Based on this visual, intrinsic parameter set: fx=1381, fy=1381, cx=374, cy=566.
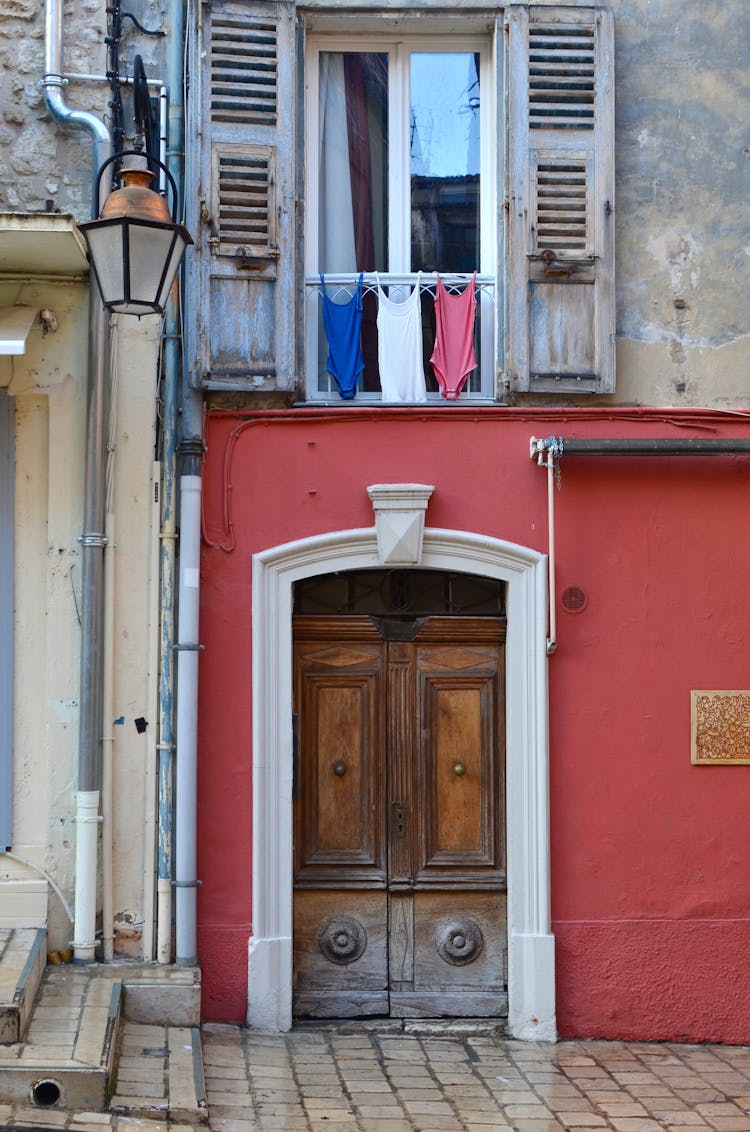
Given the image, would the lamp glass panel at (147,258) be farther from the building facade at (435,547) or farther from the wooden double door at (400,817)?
the wooden double door at (400,817)

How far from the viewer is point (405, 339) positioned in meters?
8.00

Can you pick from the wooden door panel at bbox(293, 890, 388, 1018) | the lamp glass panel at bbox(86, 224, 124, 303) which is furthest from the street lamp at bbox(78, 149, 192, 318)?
the wooden door panel at bbox(293, 890, 388, 1018)

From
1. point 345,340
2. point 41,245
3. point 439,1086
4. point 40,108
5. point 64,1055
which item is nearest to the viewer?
point 64,1055

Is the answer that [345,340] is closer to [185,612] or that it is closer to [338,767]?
[185,612]

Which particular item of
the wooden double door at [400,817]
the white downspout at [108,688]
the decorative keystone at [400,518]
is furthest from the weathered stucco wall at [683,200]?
the white downspout at [108,688]

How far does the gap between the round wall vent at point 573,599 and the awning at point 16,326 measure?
128 inches

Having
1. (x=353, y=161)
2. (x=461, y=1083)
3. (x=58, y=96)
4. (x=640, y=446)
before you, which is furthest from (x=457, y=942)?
(x=58, y=96)

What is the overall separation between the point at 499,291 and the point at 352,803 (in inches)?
121

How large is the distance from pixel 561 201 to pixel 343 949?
14.7ft

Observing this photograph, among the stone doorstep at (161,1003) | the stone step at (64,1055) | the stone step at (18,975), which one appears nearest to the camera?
the stone step at (64,1055)

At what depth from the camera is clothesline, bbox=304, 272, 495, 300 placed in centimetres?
801

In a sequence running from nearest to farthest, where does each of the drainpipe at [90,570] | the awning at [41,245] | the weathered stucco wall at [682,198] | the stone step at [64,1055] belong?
the stone step at [64,1055], the awning at [41,245], the drainpipe at [90,570], the weathered stucco wall at [682,198]

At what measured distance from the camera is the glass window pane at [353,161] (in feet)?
26.8

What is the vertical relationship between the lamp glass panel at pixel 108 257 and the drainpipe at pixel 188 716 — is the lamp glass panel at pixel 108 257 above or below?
above
